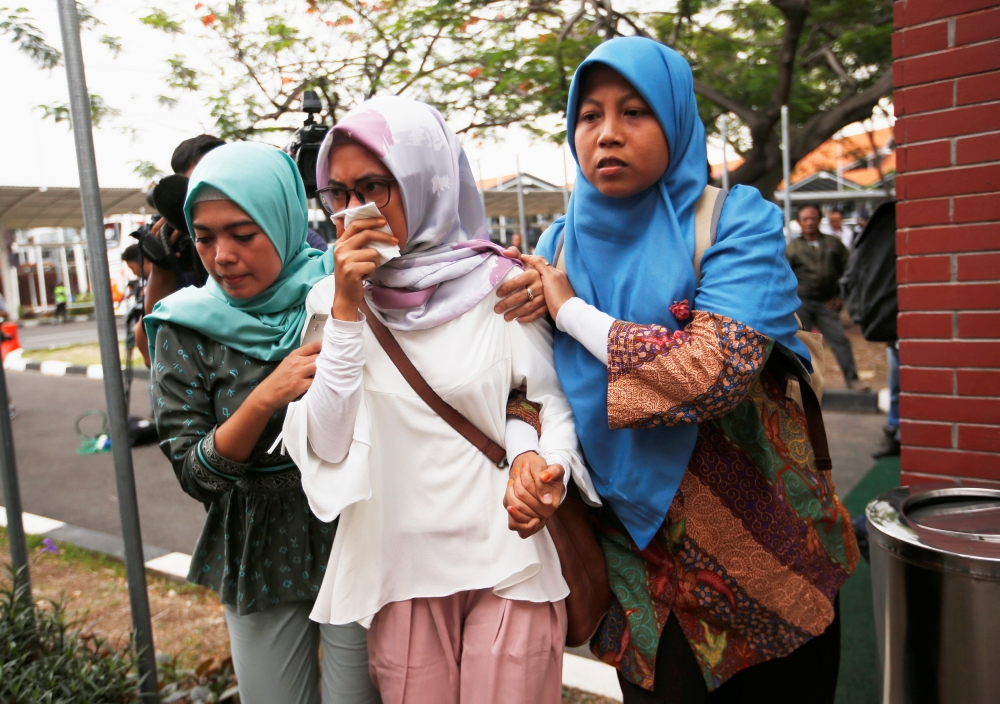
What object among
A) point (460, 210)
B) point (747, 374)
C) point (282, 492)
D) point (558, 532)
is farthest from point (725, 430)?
point (282, 492)

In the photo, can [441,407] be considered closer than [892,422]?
Yes

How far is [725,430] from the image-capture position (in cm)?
153

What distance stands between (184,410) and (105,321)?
1.71 feet

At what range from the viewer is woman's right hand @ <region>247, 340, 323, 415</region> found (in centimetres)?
155

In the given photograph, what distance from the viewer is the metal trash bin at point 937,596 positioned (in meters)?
1.55

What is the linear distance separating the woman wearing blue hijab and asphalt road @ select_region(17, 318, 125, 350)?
18.6 metres

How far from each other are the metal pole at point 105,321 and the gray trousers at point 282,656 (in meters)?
0.51

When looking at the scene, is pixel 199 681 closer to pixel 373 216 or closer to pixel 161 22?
pixel 373 216

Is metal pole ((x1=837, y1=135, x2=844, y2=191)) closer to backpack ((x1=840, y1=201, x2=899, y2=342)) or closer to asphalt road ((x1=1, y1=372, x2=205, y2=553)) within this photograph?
backpack ((x1=840, y1=201, x2=899, y2=342))

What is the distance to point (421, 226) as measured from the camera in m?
1.60

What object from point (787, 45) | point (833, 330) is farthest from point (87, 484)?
point (833, 330)

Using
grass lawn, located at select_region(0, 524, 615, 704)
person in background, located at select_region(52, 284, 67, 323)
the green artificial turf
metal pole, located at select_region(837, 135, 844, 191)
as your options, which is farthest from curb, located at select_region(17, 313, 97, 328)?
the green artificial turf

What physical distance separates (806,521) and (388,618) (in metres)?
0.89

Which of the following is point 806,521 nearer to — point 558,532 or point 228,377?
point 558,532
